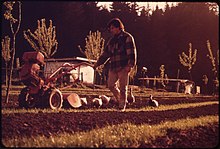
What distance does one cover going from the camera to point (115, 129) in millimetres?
3445

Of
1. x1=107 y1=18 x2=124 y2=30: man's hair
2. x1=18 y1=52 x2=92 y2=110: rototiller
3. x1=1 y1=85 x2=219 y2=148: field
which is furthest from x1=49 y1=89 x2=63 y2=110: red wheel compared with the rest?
x1=107 y1=18 x2=124 y2=30: man's hair

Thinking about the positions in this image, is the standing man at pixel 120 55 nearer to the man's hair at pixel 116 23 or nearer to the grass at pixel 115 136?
the man's hair at pixel 116 23

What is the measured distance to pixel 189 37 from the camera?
4.01 m

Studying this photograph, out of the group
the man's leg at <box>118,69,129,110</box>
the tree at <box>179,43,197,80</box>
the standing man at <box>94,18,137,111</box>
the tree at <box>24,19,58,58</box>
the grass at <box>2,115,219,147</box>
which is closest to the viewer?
the grass at <box>2,115,219,147</box>

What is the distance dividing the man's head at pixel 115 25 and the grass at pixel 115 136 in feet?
4.48

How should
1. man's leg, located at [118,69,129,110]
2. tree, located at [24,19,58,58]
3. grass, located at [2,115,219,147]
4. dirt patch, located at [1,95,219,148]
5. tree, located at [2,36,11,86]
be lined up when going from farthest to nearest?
man's leg, located at [118,69,129,110]
tree, located at [24,19,58,58]
tree, located at [2,36,11,86]
dirt patch, located at [1,95,219,148]
grass, located at [2,115,219,147]

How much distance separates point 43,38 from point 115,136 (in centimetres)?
195

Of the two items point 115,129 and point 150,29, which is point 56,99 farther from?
point 150,29

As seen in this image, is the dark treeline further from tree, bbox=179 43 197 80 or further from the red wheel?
the red wheel

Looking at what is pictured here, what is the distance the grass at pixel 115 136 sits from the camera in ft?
9.01

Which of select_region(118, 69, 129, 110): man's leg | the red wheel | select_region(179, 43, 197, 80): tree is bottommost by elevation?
the red wheel

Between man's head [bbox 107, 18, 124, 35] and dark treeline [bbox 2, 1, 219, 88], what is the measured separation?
0.08 meters

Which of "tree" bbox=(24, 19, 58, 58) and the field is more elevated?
"tree" bbox=(24, 19, 58, 58)

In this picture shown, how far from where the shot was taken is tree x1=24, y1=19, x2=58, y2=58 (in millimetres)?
3797
